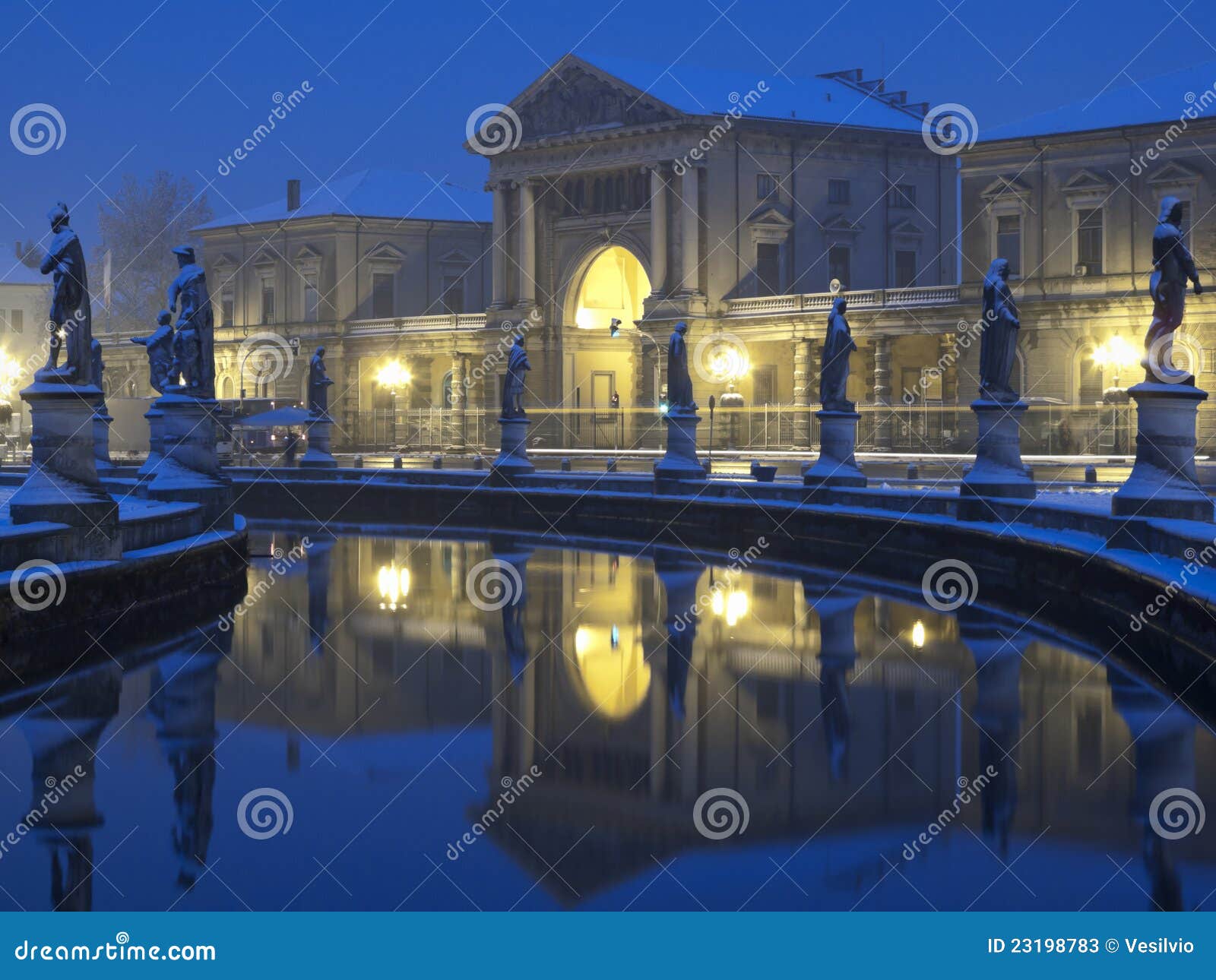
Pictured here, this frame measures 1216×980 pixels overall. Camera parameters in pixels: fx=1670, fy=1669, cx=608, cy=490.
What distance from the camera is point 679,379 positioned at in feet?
113

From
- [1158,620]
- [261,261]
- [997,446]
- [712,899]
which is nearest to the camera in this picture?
[712,899]

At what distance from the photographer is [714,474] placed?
3897cm

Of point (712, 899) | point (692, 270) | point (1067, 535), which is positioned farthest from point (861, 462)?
point (712, 899)

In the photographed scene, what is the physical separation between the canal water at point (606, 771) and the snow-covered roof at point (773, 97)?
161 ft

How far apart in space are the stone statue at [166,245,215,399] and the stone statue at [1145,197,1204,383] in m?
13.3

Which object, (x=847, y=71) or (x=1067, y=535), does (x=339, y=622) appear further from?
(x=847, y=71)

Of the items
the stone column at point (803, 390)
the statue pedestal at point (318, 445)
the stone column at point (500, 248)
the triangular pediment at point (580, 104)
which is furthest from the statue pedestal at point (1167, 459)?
the stone column at point (500, 248)

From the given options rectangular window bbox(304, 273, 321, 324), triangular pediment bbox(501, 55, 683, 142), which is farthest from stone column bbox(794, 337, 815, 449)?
rectangular window bbox(304, 273, 321, 324)

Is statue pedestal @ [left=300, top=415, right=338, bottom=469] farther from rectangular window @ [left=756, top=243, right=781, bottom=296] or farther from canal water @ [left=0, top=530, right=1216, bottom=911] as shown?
rectangular window @ [left=756, top=243, right=781, bottom=296]

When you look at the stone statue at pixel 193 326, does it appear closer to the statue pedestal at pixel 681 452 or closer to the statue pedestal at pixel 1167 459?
the statue pedestal at pixel 681 452

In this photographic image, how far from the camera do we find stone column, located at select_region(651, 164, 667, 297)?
210 ft

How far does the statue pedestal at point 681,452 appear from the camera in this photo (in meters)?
33.3

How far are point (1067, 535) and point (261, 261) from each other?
207 ft

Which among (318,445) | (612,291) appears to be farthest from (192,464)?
(612,291)
